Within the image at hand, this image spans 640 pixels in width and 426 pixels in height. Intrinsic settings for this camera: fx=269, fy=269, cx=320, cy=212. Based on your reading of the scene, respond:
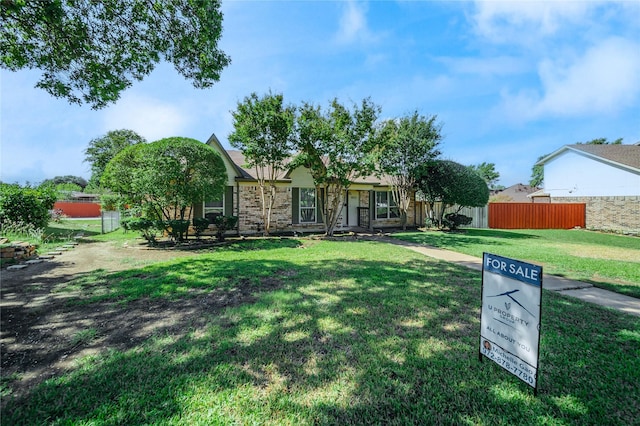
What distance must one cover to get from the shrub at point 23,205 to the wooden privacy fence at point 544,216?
1067 inches

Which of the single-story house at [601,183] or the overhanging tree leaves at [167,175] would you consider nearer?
the overhanging tree leaves at [167,175]

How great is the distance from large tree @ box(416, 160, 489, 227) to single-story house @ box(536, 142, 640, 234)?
355 inches

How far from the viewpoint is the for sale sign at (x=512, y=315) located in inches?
91.2

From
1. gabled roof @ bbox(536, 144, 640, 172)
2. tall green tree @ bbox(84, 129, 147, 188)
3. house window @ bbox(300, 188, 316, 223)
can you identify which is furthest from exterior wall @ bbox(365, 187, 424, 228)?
tall green tree @ bbox(84, 129, 147, 188)

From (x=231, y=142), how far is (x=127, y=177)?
4427mm

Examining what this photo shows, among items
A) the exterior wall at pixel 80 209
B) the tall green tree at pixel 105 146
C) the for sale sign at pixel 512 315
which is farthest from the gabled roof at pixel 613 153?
the exterior wall at pixel 80 209

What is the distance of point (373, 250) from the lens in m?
9.65

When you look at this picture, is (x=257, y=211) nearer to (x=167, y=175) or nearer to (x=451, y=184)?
(x=167, y=175)

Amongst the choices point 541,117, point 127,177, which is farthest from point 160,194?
point 541,117

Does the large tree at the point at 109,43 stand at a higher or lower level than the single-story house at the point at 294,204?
higher

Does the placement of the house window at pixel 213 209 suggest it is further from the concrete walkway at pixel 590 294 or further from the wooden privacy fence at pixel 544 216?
the wooden privacy fence at pixel 544 216

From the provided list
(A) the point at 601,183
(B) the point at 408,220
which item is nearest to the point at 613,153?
(A) the point at 601,183

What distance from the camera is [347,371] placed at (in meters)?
2.73

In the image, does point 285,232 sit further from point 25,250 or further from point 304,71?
point 25,250
